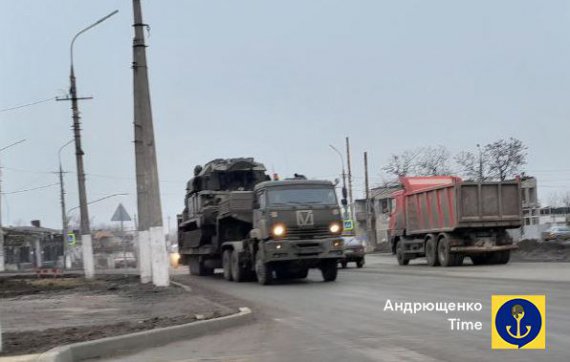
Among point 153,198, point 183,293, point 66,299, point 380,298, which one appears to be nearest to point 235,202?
point 153,198

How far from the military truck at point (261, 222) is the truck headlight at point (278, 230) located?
0.03 meters

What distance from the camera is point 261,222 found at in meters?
18.2

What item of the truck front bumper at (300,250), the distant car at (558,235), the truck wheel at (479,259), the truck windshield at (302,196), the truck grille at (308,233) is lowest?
the distant car at (558,235)

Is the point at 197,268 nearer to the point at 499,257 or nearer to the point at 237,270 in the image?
the point at 237,270

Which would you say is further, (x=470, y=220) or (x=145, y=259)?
(x=470, y=220)

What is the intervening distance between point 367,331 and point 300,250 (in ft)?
28.6

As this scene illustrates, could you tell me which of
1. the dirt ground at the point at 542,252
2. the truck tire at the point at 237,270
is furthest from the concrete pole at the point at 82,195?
the dirt ground at the point at 542,252

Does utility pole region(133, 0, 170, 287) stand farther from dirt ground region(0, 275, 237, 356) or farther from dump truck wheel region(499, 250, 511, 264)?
dump truck wheel region(499, 250, 511, 264)

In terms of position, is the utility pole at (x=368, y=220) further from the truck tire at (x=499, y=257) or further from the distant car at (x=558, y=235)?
the truck tire at (x=499, y=257)

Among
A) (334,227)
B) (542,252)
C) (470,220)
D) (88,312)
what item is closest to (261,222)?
(334,227)

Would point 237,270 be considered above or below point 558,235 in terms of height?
above

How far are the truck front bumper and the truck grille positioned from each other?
0.66 feet

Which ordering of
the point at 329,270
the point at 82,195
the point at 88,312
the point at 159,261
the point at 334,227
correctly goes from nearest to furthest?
the point at 88,312
the point at 159,261
the point at 334,227
the point at 329,270
the point at 82,195

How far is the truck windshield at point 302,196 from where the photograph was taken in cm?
1823
